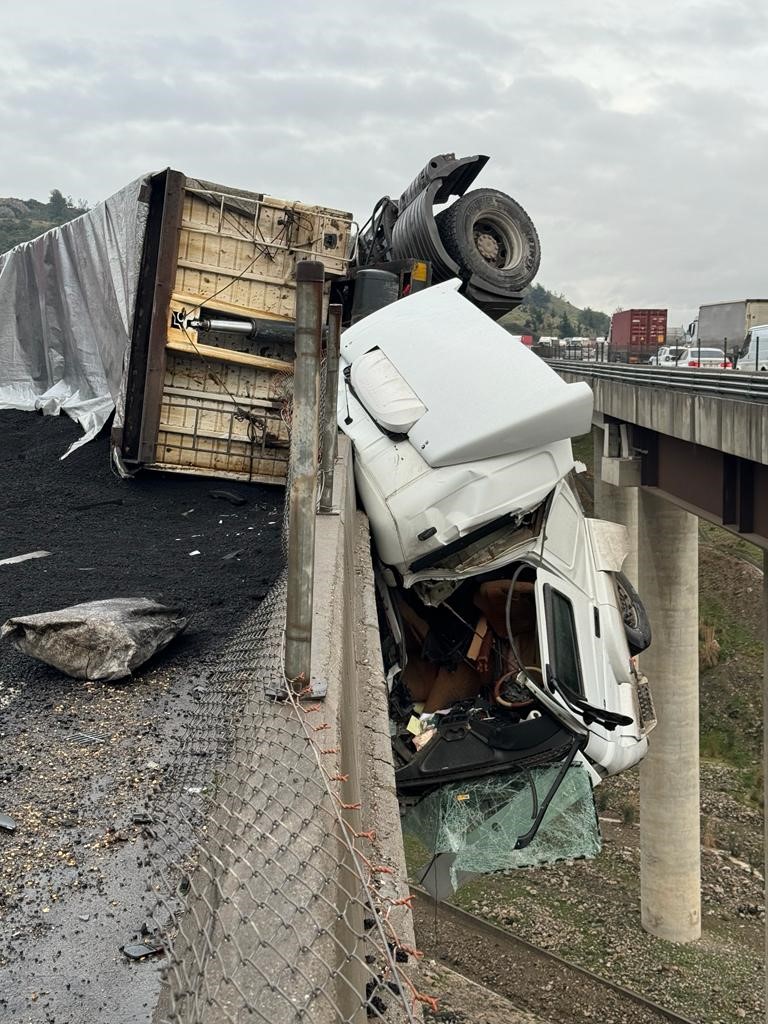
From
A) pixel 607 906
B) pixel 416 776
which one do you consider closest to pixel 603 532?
pixel 416 776

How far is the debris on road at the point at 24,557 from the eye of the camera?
8188 millimetres

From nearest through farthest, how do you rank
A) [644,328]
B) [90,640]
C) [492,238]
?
[90,640], [492,238], [644,328]

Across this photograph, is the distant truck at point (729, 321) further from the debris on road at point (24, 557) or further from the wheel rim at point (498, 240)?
the debris on road at point (24, 557)

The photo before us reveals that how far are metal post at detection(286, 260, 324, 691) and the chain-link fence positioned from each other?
0.60ft

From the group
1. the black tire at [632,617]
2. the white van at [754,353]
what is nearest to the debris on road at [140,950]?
the black tire at [632,617]

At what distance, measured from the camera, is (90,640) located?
564cm

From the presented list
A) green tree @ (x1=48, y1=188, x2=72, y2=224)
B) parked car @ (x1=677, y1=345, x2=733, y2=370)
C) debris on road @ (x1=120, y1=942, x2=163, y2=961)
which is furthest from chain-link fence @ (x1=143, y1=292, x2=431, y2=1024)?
green tree @ (x1=48, y1=188, x2=72, y2=224)

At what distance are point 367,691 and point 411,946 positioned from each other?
2285mm

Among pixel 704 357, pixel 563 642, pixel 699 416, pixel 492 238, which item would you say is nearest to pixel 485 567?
pixel 563 642

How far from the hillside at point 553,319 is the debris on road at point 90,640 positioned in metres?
67.7

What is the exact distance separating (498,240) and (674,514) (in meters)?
8.48

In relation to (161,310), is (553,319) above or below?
above

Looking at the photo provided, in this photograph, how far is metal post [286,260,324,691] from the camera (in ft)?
11.2

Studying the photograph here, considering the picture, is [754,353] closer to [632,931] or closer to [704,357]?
[704,357]
